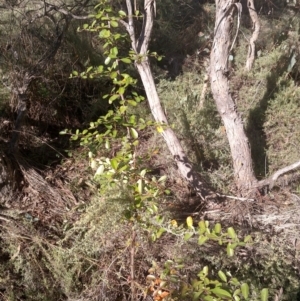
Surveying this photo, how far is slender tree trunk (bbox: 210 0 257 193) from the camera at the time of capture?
9.74 ft

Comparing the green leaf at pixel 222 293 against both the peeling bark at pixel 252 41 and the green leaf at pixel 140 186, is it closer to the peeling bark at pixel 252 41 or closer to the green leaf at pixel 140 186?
the green leaf at pixel 140 186

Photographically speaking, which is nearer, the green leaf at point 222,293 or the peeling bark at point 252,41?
the green leaf at point 222,293

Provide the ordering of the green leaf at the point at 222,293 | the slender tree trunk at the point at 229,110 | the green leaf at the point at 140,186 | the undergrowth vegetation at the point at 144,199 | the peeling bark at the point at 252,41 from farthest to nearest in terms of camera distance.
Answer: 1. the peeling bark at the point at 252,41
2. the slender tree trunk at the point at 229,110
3. the undergrowth vegetation at the point at 144,199
4. the green leaf at the point at 140,186
5. the green leaf at the point at 222,293

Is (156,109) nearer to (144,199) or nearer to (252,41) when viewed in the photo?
(144,199)

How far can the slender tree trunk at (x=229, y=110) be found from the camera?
117 inches

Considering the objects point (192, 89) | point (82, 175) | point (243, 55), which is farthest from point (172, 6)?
point (82, 175)

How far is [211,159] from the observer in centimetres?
351

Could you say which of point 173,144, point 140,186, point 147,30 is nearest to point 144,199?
point 140,186

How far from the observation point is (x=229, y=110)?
10.2 ft

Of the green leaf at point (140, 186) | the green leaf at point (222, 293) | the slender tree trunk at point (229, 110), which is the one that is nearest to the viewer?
the green leaf at point (222, 293)

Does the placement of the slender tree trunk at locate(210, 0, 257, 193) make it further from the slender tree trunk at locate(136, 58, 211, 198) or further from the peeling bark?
the peeling bark

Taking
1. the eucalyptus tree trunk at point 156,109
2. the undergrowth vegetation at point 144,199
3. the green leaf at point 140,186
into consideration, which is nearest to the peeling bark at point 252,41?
the undergrowth vegetation at point 144,199

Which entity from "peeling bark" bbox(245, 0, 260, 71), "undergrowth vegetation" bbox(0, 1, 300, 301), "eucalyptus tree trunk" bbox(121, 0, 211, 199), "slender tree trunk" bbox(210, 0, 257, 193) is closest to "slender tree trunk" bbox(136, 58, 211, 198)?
"eucalyptus tree trunk" bbox(121, 0, 211, 199)

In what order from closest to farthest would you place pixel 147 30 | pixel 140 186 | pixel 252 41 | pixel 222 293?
1. pixel 222 293
2. pixel 140 186
3. pixel 147 30
4. pixel 252 41
